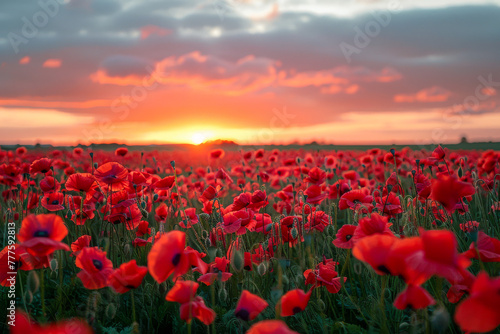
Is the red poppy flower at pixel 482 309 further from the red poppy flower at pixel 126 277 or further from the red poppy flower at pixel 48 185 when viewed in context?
the red poppy flower at pixel 48 185

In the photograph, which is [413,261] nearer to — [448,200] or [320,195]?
[448,200]

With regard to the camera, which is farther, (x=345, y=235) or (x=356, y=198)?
(x=356, y=198)

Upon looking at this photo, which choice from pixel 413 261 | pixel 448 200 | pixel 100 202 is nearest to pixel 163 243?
pixel 413 261

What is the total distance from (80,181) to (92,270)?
1.12 metres

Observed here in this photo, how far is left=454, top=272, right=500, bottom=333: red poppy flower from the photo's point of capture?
0.93 meters

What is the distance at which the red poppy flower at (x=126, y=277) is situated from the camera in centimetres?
151

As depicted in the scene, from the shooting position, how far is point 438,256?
1.04 meters

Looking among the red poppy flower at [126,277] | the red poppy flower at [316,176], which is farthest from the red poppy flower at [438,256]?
the red poppy flower at [316,176]

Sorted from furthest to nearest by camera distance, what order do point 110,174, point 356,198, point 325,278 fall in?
point 356,198
point 110,174
point 325,278

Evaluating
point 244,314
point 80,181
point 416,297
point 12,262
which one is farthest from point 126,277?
point 80,181

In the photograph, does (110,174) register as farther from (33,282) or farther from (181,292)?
(181,292)

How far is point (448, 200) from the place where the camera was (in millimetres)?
1396

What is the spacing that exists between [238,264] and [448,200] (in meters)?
0.89

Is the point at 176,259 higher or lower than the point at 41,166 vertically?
lower
